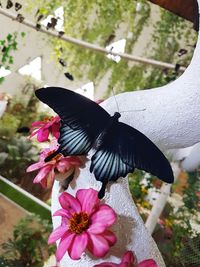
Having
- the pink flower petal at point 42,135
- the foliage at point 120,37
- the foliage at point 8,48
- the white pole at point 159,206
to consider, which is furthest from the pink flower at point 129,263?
the foliage at point 120,37

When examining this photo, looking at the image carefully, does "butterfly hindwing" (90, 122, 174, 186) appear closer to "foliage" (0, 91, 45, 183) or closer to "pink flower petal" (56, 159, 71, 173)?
"pink flower petal" (56, 159, 71, 173)

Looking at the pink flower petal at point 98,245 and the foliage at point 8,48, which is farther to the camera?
the foliage at point 8,48

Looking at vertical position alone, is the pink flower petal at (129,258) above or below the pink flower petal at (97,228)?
below

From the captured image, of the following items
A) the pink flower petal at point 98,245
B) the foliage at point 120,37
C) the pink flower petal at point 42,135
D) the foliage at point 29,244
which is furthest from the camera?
the foliage at point 120,37

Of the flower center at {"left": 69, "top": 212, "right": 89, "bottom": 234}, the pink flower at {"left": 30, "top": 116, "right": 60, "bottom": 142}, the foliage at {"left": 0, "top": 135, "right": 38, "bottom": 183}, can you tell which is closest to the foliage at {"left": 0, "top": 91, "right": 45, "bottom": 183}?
the foliage at {"left": 0, "top": 135, "right": 38, "bottom": 183}

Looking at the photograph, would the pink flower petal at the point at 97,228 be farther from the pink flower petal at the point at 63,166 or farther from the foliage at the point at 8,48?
the foliage at the point at 8,48

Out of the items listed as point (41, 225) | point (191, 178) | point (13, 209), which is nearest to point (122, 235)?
point (191, 178)
